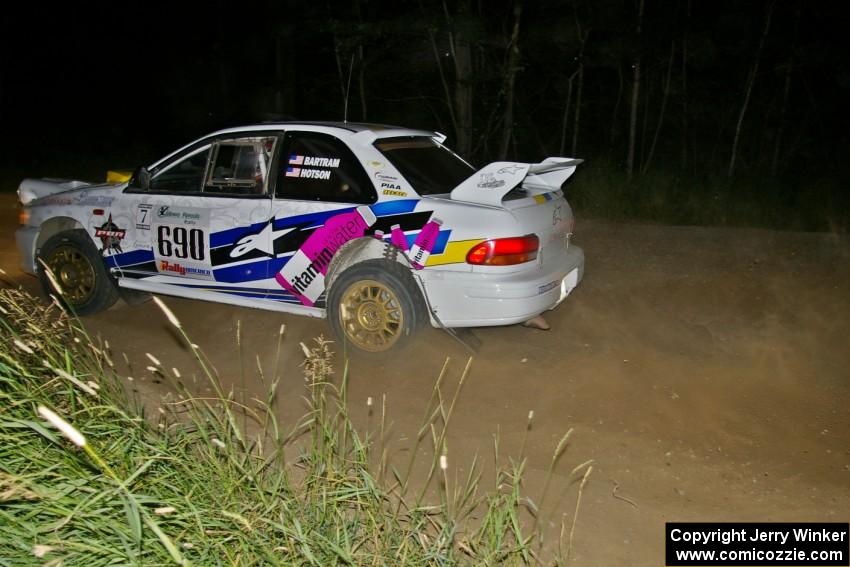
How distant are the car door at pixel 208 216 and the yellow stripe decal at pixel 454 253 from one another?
4.52ft

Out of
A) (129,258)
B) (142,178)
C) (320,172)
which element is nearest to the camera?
(320,172)

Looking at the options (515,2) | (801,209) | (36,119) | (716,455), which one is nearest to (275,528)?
(716,455)

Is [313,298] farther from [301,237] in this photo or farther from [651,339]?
[651,339]

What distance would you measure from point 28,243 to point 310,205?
301 centimetres

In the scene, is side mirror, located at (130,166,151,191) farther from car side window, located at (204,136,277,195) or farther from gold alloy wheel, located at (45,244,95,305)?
gold alloy wheel, located at (45,244,95,305)

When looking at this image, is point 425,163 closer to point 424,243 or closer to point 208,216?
point 424,243

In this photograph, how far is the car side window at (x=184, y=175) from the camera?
6.59 m

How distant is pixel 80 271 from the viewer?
282 inches

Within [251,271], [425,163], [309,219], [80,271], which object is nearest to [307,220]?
[309,219]

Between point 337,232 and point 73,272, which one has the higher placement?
point 337,232

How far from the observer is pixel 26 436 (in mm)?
3787

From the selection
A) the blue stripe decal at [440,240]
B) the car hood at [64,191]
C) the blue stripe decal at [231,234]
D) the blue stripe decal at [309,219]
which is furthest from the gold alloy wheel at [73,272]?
the blue stripe decal at [440,240]

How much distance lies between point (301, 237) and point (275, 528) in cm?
328

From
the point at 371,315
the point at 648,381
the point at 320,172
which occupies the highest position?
the point at 320,172
